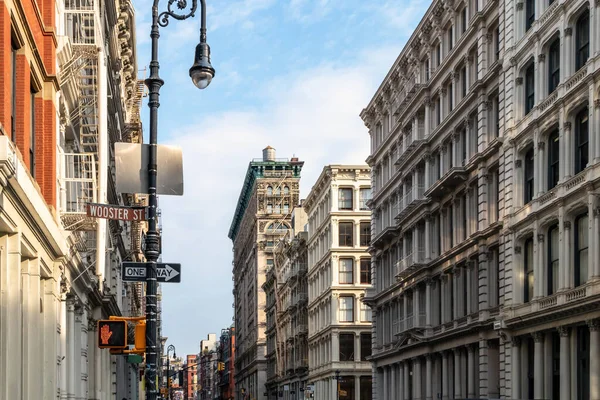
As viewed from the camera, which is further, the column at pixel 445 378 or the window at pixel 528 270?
the column at pixel 445 378

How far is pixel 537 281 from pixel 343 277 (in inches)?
2188

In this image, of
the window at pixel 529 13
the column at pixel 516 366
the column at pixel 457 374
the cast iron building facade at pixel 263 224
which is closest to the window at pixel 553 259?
the column at pixel 516 366

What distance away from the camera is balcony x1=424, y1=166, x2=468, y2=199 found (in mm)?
50781

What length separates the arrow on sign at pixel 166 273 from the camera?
809 inches

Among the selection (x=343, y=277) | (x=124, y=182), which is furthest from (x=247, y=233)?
(x=124, y=182)

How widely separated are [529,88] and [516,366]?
37.7 feet

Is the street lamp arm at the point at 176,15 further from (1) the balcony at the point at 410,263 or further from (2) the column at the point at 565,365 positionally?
(1) the balcony at the point at 410,263

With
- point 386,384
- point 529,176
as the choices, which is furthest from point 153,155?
point 386,384

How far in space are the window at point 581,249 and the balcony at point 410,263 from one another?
21.3 metres

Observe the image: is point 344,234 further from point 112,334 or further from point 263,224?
point 112,334

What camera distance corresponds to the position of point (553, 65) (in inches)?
1594

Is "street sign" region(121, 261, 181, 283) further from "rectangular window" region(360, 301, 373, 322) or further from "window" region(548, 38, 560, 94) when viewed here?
"rectangular window" region(360, 301, 373, 322)

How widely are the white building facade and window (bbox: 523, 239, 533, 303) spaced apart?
168 feet

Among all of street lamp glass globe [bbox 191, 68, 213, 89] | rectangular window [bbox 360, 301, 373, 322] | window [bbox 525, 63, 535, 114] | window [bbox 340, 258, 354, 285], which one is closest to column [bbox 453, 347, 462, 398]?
window [bbox 525, 63, 535, 114]
